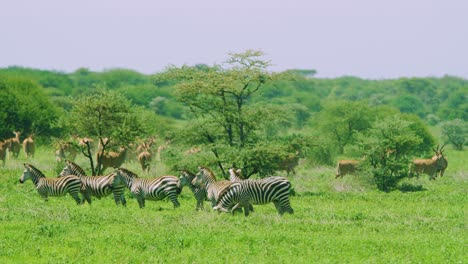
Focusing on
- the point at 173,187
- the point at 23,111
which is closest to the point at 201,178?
the point at 173,187

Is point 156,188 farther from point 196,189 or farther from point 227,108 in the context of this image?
point 227,108

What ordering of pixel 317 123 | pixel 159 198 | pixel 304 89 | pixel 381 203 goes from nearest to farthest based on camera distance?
pixel 159 198 → pixel 381 203 → pixel 317 123 → pixel 304 89

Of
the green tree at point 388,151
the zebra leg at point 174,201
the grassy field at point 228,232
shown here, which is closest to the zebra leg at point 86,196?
the grassy field at point 228,232

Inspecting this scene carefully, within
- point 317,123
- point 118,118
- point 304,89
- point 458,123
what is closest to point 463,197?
point 118,118

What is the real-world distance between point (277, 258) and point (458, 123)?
59148mm

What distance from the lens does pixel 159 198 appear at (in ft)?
78.2

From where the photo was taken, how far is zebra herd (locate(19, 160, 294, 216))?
71.1 ft

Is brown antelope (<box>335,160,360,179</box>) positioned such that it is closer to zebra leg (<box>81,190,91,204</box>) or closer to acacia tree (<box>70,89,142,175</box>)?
acacia tree (<box>70,89,142,175</box>)

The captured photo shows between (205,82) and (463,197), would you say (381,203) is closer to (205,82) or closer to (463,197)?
(463,197)

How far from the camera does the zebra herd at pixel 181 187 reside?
21672 mm

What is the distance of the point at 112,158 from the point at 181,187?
39.7 ft

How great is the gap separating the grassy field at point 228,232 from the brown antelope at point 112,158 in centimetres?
740

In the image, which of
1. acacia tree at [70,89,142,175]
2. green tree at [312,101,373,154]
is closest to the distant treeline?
green tree at [312,101,373,154]

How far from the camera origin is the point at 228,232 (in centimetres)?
1848
